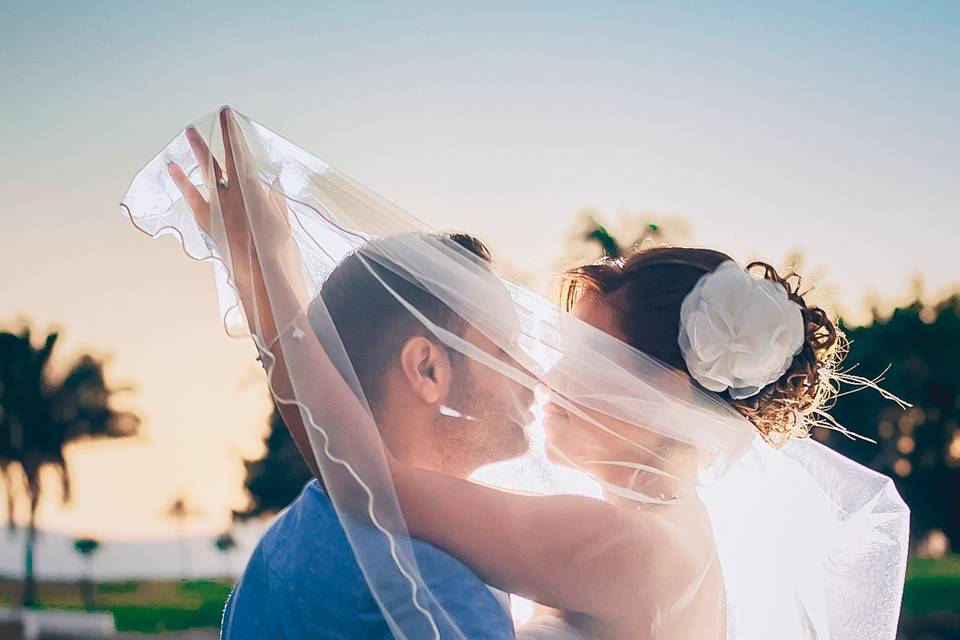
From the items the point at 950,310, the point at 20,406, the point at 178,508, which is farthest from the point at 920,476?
the point at 178,508

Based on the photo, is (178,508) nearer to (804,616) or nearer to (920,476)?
(920,476)

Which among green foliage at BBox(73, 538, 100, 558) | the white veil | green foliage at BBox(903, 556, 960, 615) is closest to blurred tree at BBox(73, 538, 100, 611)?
green foliage at BBox(73, 538, 100, 558)

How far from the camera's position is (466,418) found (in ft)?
8.63

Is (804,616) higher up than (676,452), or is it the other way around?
(676,452)

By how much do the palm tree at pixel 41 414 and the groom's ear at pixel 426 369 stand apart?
149ft

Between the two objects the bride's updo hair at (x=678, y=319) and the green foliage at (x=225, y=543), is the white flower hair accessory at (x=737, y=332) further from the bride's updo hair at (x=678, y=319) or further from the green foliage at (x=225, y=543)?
the green foliage at (x=225, y=543)

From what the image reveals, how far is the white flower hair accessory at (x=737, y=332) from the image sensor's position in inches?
120

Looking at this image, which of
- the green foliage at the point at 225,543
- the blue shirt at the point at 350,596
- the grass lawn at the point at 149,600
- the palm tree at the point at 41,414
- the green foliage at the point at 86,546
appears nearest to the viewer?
the blue shirt at the point at 350,596

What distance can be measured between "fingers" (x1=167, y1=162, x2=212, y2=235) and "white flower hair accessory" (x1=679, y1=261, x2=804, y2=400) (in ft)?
4.41

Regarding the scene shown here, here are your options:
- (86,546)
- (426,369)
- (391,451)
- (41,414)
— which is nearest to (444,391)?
(426,369)

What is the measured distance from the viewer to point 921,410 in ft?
98.0

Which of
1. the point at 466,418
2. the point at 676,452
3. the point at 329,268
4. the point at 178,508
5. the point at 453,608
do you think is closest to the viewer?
the point at 453,608

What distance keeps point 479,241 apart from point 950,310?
29.7 metres

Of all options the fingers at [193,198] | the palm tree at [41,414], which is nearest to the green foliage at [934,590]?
the fingers at [193,198]
